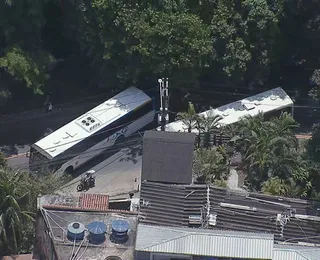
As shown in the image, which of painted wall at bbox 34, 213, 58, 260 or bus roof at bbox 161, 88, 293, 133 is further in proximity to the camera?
bus roof at bbox 161, 88, 293, 133

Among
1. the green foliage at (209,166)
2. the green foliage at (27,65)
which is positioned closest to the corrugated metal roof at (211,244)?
the green foliage at (209,166)

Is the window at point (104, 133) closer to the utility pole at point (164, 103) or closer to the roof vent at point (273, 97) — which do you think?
the utility pole at point (164, 103)

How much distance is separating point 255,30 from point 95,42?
41.9ft

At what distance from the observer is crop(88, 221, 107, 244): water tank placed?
45.0 meters

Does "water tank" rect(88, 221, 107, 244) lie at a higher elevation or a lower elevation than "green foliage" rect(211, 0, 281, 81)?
lower

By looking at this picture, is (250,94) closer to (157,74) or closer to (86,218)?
(157,74)

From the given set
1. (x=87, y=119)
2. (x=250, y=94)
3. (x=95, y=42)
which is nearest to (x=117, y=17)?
(x=95, y=42)

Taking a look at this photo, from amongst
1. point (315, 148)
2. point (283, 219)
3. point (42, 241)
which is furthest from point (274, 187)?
point (42, 241)

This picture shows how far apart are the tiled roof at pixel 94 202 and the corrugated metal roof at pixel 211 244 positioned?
5.75 meters

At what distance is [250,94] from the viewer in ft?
206

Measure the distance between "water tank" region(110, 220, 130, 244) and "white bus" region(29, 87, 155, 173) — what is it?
1205 centimetres

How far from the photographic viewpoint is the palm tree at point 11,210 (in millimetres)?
47719

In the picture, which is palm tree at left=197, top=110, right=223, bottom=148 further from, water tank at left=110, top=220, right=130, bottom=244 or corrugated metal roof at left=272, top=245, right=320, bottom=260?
corrugated metal roof at left=272, top=245, right=320, bottom=260

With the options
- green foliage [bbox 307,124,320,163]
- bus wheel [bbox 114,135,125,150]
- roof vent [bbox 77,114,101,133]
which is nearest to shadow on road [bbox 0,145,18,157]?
roof vent [bbox 77,114,101,133]
